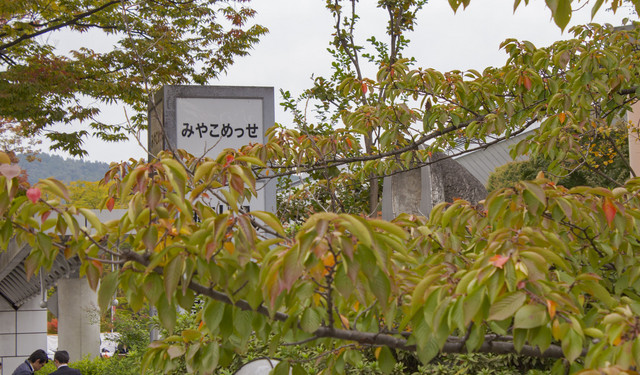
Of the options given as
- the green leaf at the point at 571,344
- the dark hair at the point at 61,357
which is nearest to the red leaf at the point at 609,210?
the green leaf at the point at 571,344

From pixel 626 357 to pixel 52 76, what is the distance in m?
11.6

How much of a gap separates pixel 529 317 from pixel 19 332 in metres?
18.2

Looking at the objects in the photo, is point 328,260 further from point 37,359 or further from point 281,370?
point 37,359

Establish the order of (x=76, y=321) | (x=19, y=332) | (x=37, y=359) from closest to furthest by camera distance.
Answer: (x=37, y=359) < (x=76, y=321) < (x=19, y=332)

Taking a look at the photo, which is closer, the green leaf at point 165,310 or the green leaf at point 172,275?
the green leaf at point 172,275

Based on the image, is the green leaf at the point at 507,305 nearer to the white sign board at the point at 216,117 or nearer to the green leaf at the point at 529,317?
the green leaf at the point at 529,317

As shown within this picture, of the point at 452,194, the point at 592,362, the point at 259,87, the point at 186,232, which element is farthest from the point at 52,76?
the point at 592,362

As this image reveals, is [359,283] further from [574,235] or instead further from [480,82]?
[480,82]

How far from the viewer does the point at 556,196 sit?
2416mm

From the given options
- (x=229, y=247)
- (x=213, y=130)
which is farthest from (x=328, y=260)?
(x=213, y=130)

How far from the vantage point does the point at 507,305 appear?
5.68ft

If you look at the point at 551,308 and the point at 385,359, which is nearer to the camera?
the point at 551,308

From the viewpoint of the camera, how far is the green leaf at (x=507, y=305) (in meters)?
1.71

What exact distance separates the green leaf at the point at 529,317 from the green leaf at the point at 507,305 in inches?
0.7
